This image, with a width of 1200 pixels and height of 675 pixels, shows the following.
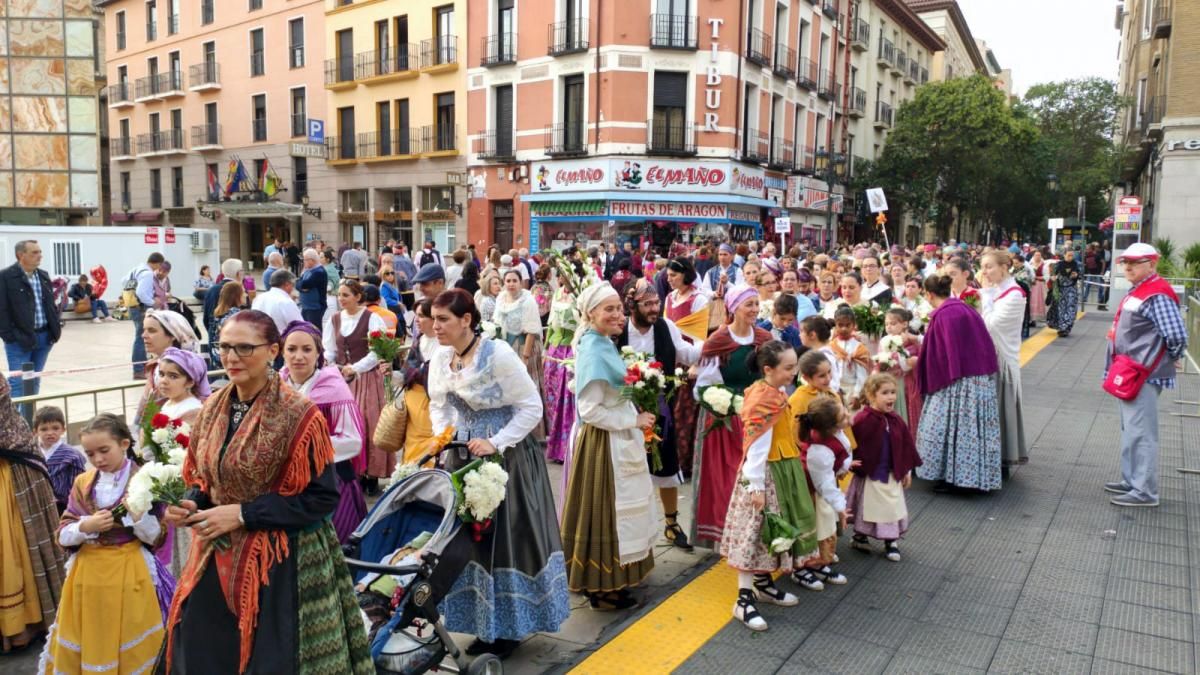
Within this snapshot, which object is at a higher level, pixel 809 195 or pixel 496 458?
pixel 809 195

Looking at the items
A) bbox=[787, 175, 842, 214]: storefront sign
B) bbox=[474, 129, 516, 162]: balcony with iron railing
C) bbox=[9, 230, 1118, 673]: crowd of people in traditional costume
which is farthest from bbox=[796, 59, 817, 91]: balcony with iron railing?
bbox=[9, 230, 1118, 673]: crowd of people in traditional costume

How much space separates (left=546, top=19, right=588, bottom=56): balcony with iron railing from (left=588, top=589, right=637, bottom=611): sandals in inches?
947

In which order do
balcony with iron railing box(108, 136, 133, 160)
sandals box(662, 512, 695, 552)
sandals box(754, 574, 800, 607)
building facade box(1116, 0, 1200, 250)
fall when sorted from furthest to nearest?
1. balcony with iron railing box(108, 136, 133, 160)
2. building facade box(1116, 0, 1200, 250)
3. sandals box(662, 512, 695, 552)
4. sandals box(754, 574, 800, 607)

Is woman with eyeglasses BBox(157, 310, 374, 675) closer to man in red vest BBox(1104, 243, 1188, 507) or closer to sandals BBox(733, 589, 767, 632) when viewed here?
sandals BBox(733, 589, 767, 632)

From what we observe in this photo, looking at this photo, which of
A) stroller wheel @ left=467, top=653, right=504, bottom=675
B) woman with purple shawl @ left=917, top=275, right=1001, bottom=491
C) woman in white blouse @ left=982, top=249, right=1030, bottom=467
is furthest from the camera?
woman in white blouse @ left=982, top=249, right=1030, bottom=467

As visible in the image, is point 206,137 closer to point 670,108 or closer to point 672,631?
point 670,108

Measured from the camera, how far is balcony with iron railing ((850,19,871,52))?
3691 centimetres

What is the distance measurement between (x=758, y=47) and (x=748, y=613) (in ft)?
87.5

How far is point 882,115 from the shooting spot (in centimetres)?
4153

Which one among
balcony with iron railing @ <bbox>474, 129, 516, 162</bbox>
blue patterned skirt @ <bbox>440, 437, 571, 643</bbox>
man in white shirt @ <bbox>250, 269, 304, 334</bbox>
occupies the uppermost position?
balcony with iron railing @ <bbox>474, 129, 516, 162</bbox>

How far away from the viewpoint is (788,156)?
31.6 m

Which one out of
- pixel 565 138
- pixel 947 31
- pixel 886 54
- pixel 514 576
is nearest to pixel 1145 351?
pixel 514 576

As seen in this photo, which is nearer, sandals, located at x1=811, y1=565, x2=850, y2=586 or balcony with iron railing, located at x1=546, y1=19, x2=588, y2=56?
sandals, located at x1=811, y1=565, x2=850, y2=586

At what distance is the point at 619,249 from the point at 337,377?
16.6 m
